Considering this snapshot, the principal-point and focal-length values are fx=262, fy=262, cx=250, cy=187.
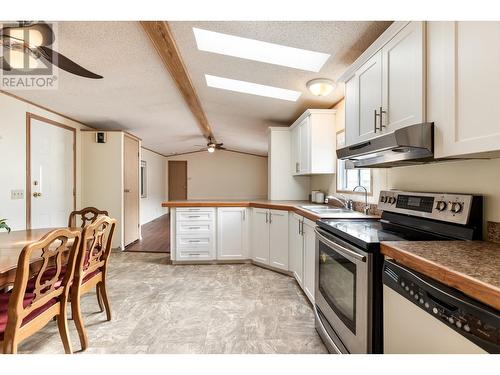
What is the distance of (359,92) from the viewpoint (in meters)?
1.95

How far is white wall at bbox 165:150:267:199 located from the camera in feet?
31.6

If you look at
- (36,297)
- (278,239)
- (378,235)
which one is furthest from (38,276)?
(278,239)

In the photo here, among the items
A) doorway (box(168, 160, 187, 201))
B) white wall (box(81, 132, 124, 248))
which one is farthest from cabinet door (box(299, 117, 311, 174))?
doorway (box(168, 160, 187, 201))

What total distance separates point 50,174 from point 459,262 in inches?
180

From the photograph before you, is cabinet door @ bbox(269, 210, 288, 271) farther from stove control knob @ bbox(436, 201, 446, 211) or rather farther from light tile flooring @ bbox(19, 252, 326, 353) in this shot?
stove control knob @ bbox(436, 201, 446, 211)

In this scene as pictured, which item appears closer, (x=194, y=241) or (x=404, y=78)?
(x=404, y=78)

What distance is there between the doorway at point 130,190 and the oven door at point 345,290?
3.77 meters

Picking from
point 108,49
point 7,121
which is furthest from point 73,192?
point 108,49

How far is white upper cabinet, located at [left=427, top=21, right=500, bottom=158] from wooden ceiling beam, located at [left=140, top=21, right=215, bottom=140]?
71.9 inches

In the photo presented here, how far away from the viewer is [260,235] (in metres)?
3.53

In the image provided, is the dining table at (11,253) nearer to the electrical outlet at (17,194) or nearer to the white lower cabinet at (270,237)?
the electrical outlet at (17,194)

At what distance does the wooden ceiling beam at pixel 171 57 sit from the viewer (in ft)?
6.68

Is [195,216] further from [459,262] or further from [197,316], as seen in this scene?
[459,262]
